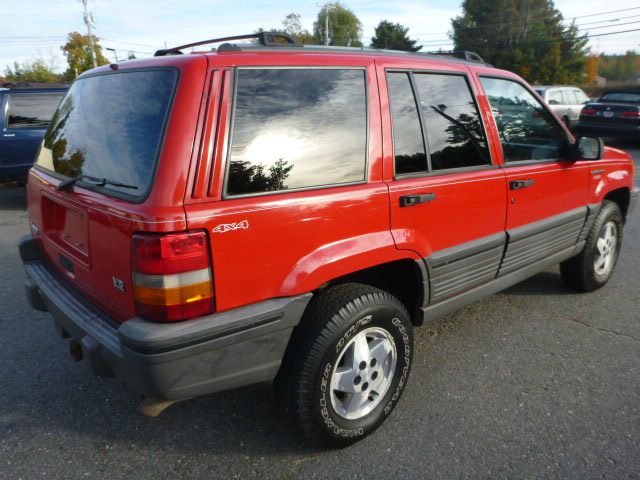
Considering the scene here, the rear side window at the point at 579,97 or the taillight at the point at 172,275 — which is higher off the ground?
the rear side window at the point at 579,97

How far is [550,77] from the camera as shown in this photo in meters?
51.6

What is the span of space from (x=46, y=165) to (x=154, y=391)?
5.32 feet

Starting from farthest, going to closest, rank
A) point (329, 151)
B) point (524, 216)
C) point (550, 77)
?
point (550, 77) → point (524, 216) → point (329, 151)

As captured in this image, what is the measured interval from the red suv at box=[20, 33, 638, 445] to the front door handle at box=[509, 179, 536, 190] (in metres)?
0.01

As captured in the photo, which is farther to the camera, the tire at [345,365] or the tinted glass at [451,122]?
the tinted glass at [451,122]

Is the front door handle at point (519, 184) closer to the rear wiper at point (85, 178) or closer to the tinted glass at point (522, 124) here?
the tinted glass at point (522, 124)

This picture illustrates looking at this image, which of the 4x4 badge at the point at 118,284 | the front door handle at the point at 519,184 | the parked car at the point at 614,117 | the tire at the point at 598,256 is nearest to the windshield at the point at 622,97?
the parked car at the point at 614,117

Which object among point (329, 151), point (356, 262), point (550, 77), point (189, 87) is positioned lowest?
point (356, 262)

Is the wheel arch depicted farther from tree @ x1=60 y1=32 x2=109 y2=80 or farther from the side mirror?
tree @ x1=60 y1=32 x2=109 y2=80

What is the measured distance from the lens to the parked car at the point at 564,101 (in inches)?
606

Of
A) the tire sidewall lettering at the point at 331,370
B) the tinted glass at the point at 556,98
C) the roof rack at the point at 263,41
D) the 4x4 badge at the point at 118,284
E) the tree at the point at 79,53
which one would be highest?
the tree at the point at 79,53

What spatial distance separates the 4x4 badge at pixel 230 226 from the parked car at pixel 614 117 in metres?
15.0

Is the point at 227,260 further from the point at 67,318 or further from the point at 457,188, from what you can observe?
the point at 457,188

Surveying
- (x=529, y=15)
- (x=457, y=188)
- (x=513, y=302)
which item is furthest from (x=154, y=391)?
(x=529, y=15)
